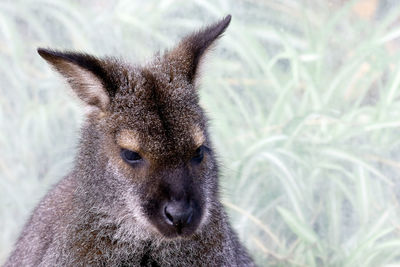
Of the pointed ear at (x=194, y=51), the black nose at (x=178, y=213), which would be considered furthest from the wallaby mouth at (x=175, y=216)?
the pointed ear at (x=194, y=51)

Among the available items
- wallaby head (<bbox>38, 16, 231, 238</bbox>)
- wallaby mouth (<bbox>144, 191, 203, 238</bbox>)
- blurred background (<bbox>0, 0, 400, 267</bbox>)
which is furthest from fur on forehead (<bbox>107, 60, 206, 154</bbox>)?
blurred background (<bbox>0, 0, 400, 267</bbox>)

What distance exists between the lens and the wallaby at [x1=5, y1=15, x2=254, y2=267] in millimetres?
2357

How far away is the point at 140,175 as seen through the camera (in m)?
2.39

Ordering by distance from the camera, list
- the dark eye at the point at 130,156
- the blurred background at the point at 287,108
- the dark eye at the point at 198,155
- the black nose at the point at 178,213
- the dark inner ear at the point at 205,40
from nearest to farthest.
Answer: the black nose at the point at 178,213
the dark eye at the point at 130,156
the dark eye at the point at 198,155
the dark inner ear at the point at 205,40
the blurred background at the point at 287,108

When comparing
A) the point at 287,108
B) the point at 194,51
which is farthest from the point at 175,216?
the point at 287,108

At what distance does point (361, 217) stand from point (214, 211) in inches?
59.9

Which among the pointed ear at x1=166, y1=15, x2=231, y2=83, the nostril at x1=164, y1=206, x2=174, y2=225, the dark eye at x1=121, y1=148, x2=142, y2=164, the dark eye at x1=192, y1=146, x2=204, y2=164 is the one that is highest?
the pointed ear at x1=166, y1=15, x2=231, y2=83

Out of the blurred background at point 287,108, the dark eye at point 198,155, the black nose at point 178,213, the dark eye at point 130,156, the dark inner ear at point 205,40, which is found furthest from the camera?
the blurred background at point 287,108

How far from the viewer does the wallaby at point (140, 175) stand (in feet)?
7.73

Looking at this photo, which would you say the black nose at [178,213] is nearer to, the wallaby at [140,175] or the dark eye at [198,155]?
the wallaby at [140,175]

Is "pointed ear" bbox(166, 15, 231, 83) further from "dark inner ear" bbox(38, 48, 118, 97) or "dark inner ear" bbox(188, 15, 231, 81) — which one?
"dark inner ear" bbox(38, 48, 118, 97)

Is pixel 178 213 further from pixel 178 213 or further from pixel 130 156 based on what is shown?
pixel 130 156

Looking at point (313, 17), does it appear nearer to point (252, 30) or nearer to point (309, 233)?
point (252, 30)

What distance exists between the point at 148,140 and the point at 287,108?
1.92 meters
